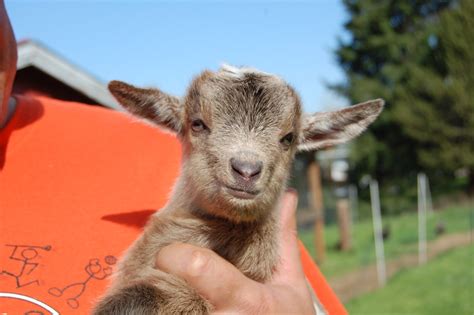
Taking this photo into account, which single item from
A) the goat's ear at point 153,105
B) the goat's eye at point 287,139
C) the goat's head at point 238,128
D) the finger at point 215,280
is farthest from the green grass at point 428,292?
the finger at point 215,280

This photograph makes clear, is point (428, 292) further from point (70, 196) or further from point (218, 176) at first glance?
point (70, 196)

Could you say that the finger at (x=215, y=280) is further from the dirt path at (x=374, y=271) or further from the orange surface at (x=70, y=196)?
the dirt path at (x=374, y=271)

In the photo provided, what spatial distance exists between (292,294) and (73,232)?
1.03 meters

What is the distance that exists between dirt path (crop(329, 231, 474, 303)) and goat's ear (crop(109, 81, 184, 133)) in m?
10.2

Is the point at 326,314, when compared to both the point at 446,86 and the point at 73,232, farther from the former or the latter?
the point at 446,86

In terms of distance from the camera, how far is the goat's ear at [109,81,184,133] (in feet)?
9.84

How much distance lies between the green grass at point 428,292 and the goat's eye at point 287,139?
26.8 ft

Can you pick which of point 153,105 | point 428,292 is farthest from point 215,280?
point 428,292

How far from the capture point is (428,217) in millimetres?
22594

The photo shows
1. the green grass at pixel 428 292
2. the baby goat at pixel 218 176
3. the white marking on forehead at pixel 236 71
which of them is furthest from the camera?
the green grass at pixel 428 292

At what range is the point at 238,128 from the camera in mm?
2750

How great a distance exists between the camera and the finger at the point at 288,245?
261cm

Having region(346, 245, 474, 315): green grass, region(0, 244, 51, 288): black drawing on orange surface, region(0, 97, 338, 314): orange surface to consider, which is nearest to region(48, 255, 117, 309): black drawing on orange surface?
region(0, 97, 338, 314): orange surface

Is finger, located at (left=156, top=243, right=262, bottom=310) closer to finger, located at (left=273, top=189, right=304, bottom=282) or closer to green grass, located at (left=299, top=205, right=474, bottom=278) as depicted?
finger, located at (left=273, top=189, right=304, bottom=282)
